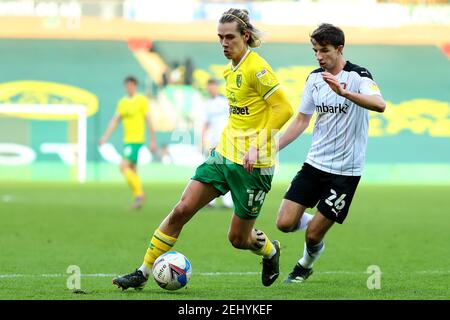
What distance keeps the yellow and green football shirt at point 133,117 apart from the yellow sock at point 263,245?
10.6 m

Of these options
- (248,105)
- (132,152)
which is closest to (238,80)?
(248,105)

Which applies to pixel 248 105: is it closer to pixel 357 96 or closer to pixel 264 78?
pixel 264 78

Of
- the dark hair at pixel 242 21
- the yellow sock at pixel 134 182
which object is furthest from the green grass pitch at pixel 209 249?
the dark hair at pixel 242 21

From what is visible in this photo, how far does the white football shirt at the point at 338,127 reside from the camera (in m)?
9.03

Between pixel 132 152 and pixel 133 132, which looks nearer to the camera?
pixel 132 152

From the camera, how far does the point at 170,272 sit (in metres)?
8.15

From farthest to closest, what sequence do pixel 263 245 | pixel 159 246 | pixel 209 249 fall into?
1. pixel 209 249
2. pixel 263 245
3. pixel 159 246

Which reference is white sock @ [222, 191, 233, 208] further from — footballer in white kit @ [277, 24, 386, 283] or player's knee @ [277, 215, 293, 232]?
player's knee @ [277, 215, 293, 232]

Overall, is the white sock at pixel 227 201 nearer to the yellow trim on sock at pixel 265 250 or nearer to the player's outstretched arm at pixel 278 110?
the yellow trim on sock at pixel 265 250

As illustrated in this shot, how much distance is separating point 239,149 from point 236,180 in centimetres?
26

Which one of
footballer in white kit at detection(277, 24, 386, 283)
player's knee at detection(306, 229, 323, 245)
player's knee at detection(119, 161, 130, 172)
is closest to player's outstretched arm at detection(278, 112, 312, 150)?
footballer in white kit at detection(277, 24, 386, 283)
